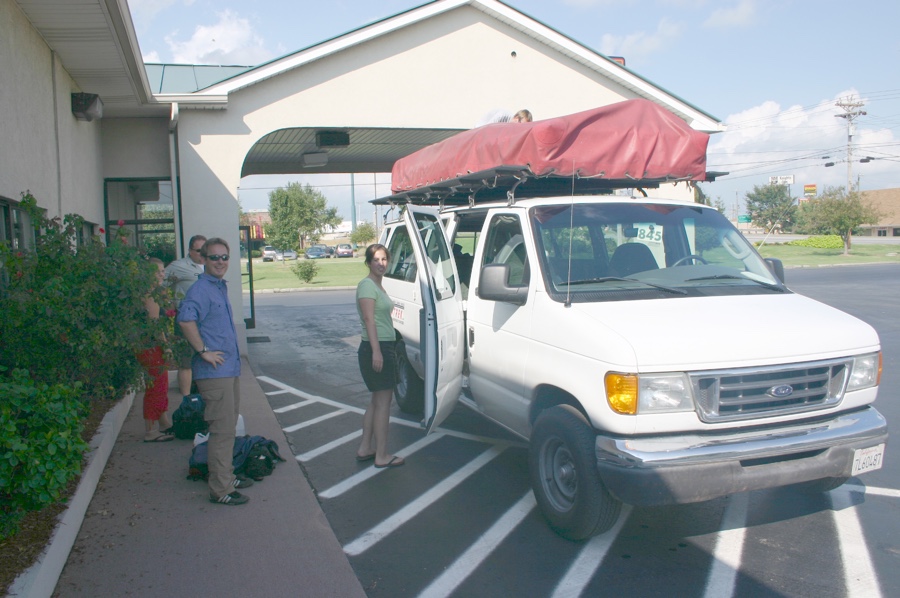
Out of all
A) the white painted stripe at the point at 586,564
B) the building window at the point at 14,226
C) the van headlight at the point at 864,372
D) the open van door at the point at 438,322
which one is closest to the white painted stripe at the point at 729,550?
the white painted stripe at the point at 586,564

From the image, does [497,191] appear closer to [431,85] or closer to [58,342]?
[58,342]

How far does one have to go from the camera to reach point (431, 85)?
1202cm

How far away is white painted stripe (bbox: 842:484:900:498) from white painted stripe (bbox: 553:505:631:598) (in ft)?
6.33

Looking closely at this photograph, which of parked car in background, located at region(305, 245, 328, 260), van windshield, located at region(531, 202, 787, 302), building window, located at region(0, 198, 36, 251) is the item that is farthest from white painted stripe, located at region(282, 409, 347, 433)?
parked car in background, located at region(305, 245, 328, 260)

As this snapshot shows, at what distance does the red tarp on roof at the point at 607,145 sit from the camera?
5.61 m

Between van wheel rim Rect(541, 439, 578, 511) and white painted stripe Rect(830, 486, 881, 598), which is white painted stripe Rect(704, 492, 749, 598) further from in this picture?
van wheel rim Rect(541, 439, 578, 511)

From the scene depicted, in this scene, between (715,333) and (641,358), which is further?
(715,333)

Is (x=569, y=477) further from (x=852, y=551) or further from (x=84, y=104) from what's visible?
(x=84, y=104)

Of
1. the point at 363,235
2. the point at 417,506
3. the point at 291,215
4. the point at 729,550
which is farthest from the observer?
the point at 363,235

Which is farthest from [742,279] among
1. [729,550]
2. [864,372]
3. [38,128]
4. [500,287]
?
[38,128]

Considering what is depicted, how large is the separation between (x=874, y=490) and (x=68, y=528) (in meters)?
5.55

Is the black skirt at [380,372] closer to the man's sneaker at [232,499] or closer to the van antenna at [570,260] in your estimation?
the man's sneaker at [232,499]

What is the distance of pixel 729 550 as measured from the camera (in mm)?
4441

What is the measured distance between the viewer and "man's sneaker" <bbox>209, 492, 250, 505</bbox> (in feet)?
17.0
